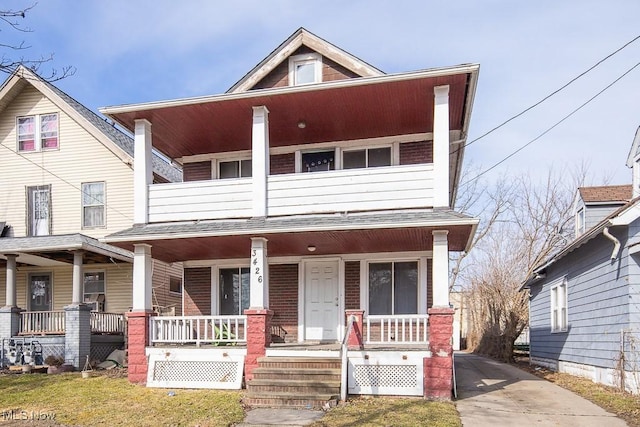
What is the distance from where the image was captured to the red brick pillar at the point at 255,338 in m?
11.0

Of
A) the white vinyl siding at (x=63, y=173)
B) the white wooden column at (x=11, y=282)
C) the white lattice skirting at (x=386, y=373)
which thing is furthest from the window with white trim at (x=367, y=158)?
the white wooden column at (x=11, y=282)

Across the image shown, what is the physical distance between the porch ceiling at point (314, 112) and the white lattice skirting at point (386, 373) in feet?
16.8

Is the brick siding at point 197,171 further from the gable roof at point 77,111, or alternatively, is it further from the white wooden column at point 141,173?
the gable roof at point 77,111

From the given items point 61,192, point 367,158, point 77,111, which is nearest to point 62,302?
point 61,192

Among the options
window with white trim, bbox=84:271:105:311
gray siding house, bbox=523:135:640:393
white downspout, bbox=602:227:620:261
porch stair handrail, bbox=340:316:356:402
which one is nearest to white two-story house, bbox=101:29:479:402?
porch stair handrail, bbox=340:316:356:402

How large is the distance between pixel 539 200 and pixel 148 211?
24.5 meters

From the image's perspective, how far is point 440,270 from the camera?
1026 cm

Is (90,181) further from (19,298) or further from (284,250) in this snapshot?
(284,250)

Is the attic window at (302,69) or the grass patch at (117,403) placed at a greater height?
the attic window at (302,69)

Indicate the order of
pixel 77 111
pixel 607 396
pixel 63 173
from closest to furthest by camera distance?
pixel 607 396 < pixel 77 111 < pixel 63 173

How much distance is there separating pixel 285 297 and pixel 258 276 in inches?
118

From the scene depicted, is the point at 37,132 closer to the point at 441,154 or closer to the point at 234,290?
the point at 234,290

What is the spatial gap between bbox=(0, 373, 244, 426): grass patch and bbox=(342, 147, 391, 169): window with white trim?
6230 millimetres

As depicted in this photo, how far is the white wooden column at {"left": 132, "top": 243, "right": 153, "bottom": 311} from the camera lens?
38.7 ft
